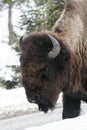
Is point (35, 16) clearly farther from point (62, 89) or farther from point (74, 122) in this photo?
point (74, 122)

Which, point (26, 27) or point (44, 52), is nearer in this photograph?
point (44, 52)

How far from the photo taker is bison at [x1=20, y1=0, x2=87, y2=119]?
725 cm

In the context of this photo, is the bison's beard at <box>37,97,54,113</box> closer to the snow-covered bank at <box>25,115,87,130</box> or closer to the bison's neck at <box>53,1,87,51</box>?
the bison's neck at <box>53,1,87,51</box>

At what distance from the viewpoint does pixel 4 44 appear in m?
32.8

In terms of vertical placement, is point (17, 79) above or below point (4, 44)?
above

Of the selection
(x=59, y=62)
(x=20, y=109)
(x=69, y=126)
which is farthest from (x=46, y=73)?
(x=20, y=109)

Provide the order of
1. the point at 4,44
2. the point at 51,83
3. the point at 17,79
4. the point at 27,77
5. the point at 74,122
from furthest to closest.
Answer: the point at 4,44, the point at 17,79, the point at 51,83, the point at 27,77, the point at 74,122

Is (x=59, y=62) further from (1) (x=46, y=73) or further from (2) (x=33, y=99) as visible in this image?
(2) (x=33, y=99)

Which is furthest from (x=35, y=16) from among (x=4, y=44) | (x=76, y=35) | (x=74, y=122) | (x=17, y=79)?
(x=4, y=44)

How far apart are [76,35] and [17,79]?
31.1ft

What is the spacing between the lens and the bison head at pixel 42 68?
717 cm

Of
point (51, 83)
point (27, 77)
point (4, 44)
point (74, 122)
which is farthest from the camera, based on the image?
point (4, 44)

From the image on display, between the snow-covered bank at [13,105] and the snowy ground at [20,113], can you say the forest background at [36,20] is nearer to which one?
the snowy ground at [20,113]

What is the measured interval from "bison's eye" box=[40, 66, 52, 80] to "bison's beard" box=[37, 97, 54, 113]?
0.30m
